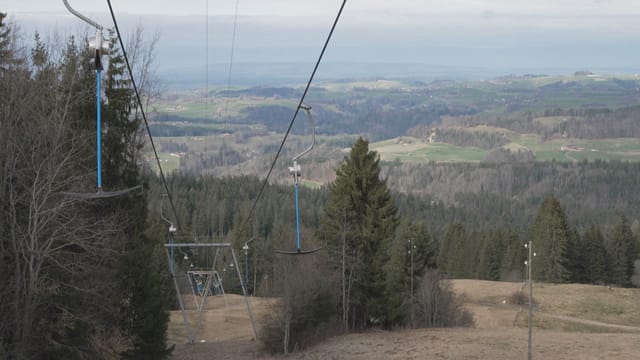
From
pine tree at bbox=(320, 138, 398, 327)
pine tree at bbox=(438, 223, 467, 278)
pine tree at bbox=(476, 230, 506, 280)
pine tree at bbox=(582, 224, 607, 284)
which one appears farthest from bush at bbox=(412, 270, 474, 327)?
pine tree at bbox=(438, 223, 467, 278)

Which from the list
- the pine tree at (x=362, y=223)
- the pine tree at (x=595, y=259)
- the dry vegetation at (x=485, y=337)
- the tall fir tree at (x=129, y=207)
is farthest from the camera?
the pine tree at (x=595, y=259)

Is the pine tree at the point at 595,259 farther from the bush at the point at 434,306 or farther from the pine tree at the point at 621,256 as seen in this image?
the bush at the point at 434,306

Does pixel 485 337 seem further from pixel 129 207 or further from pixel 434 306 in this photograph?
pixel 129 207

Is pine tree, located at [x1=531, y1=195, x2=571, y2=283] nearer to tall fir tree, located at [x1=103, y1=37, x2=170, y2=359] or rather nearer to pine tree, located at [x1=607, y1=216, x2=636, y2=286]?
pine tree, located at [x1=607, y1=216, x2=636, y2=286]

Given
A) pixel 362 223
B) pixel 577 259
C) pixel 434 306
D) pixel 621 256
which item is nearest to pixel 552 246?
pixel 577 259

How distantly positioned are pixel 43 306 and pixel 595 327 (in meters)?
33.9

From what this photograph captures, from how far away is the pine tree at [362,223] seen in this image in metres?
32.8

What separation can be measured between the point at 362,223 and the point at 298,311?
6.57 m

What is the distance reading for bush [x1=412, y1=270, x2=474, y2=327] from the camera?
36.9 meters

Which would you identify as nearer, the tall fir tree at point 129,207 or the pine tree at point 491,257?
the tall fir tree at point 129,207

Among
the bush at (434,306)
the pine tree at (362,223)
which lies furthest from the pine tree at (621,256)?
the pine tree at (362,223)

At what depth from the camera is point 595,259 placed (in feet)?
232

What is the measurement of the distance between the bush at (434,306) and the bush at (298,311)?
26.0ft

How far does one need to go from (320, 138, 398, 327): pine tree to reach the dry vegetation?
6.96ft
